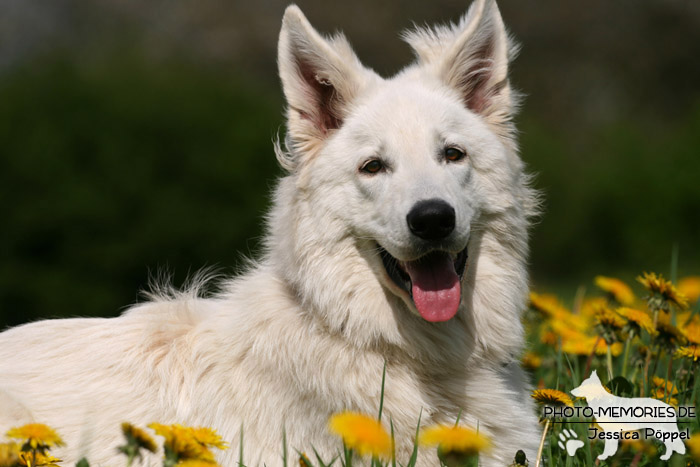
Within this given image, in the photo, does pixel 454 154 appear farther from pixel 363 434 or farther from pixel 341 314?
pixel 363 434

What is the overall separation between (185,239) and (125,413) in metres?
15.7

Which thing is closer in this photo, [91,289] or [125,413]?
[125,413]

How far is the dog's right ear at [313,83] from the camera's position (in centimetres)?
420

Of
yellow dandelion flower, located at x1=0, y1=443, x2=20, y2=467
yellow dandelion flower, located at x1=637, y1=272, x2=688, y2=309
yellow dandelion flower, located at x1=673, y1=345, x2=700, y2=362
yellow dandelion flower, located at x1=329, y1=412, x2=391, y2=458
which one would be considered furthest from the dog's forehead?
yellow dandelion flower, located at x1=0, y1=443, x2=20, y2=467

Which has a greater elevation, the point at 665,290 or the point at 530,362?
the point at 665,290

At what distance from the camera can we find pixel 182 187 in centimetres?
2005

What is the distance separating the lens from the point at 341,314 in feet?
12.9

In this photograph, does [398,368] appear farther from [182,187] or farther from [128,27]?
[128,27]

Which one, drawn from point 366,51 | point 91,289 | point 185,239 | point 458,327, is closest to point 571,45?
point 366,51

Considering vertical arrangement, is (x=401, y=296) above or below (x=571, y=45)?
below

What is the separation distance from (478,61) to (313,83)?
93 cm

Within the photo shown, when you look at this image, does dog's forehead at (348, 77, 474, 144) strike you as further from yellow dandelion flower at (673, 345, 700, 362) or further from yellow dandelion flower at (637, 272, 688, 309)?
yellow dandelion flower at (673, 345, 700, 362)

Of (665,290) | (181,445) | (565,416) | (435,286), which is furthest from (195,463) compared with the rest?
(665,290)

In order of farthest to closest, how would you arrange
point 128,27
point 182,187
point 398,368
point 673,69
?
point 673,69, point 128,27, point 182,187, point 398,368
